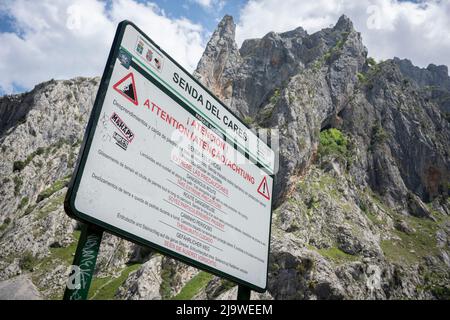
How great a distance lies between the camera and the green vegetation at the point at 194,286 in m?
46.1

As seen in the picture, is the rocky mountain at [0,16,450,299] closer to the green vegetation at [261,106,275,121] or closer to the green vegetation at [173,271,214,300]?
the green vegetation at [173,271,214,300]

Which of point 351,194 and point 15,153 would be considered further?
point 15,153

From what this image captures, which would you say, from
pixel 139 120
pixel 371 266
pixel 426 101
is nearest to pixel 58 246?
pixel 371 266

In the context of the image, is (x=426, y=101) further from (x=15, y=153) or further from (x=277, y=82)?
(x=15, y=153)

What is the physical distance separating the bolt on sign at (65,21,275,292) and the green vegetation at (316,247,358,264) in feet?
148

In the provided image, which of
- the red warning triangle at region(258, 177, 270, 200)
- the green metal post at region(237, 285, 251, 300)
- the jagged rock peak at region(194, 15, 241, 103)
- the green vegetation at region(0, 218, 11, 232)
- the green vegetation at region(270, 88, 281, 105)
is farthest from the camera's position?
the jagged rock peak at region(194, 15, 241, 103)

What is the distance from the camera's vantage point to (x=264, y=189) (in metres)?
8.93

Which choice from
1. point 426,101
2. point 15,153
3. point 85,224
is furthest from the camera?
point 426,101

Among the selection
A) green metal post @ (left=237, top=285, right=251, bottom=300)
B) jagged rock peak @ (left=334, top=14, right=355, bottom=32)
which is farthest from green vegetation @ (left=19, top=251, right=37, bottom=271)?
jagged rock peak @ (left=334, top=14, right=355, bottom=32)

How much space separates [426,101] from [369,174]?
3518 centimetres

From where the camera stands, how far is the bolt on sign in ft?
17.6

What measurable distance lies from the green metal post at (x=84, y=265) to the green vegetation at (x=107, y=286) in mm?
44839

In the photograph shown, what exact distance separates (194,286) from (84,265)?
1815 inches

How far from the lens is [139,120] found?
6094mm
